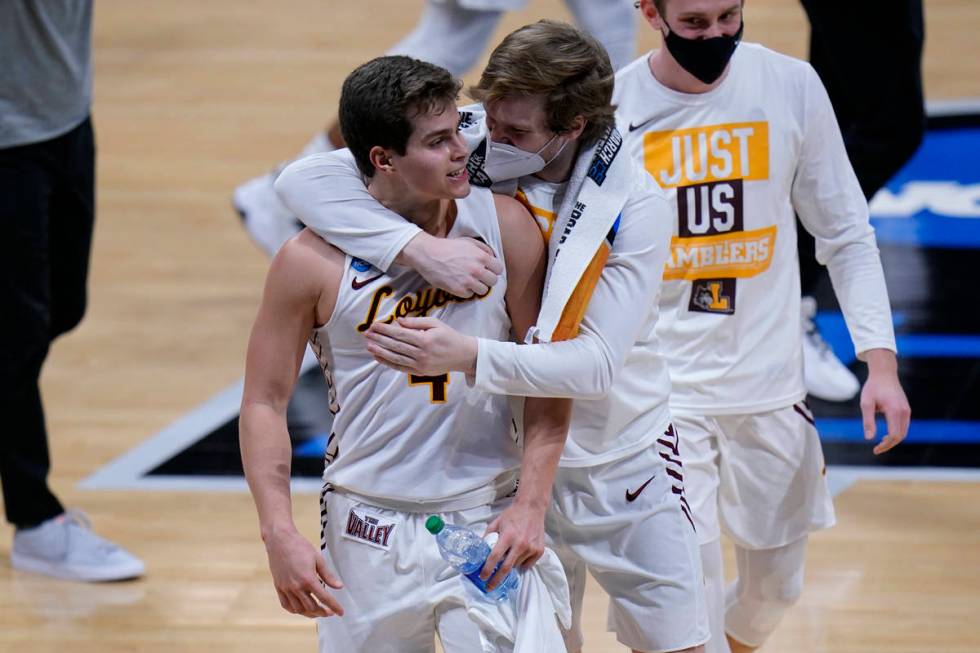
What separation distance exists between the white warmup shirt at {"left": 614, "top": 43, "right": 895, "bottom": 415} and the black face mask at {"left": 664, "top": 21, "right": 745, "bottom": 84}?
0.09m

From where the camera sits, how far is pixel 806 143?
3.28 meters

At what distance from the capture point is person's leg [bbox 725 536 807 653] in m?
3.52

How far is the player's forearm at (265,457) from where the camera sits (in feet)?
8.74

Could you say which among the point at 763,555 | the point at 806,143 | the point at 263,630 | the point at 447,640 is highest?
the point at 806,143

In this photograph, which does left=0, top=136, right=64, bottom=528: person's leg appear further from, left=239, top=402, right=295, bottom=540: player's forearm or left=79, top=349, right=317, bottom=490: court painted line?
left=239, top=402, right=295, bottom=540: player's forearm

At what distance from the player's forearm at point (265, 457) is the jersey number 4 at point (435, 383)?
242 mm

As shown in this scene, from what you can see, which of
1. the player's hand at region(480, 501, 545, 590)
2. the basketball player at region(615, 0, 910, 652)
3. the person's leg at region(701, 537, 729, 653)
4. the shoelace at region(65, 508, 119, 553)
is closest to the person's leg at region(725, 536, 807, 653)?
the basketball player at region(615, 0, 910, 652)

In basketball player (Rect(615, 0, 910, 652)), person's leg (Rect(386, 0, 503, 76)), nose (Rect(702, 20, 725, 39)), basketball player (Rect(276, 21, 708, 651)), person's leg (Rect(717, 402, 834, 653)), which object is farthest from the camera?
person's leg (Rect(386, 0, 503, 76))

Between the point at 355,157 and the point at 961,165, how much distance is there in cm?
498

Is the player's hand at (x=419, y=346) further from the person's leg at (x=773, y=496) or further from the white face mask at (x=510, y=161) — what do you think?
the person's leg at (x=773, y=496)

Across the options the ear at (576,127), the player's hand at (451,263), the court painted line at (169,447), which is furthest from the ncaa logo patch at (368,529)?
the court painted line at (169,447)

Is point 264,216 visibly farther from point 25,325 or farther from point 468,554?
point 468,554

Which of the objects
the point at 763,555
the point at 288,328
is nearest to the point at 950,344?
the point at 763,555

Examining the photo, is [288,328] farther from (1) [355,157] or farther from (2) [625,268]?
(2) [625,268]
